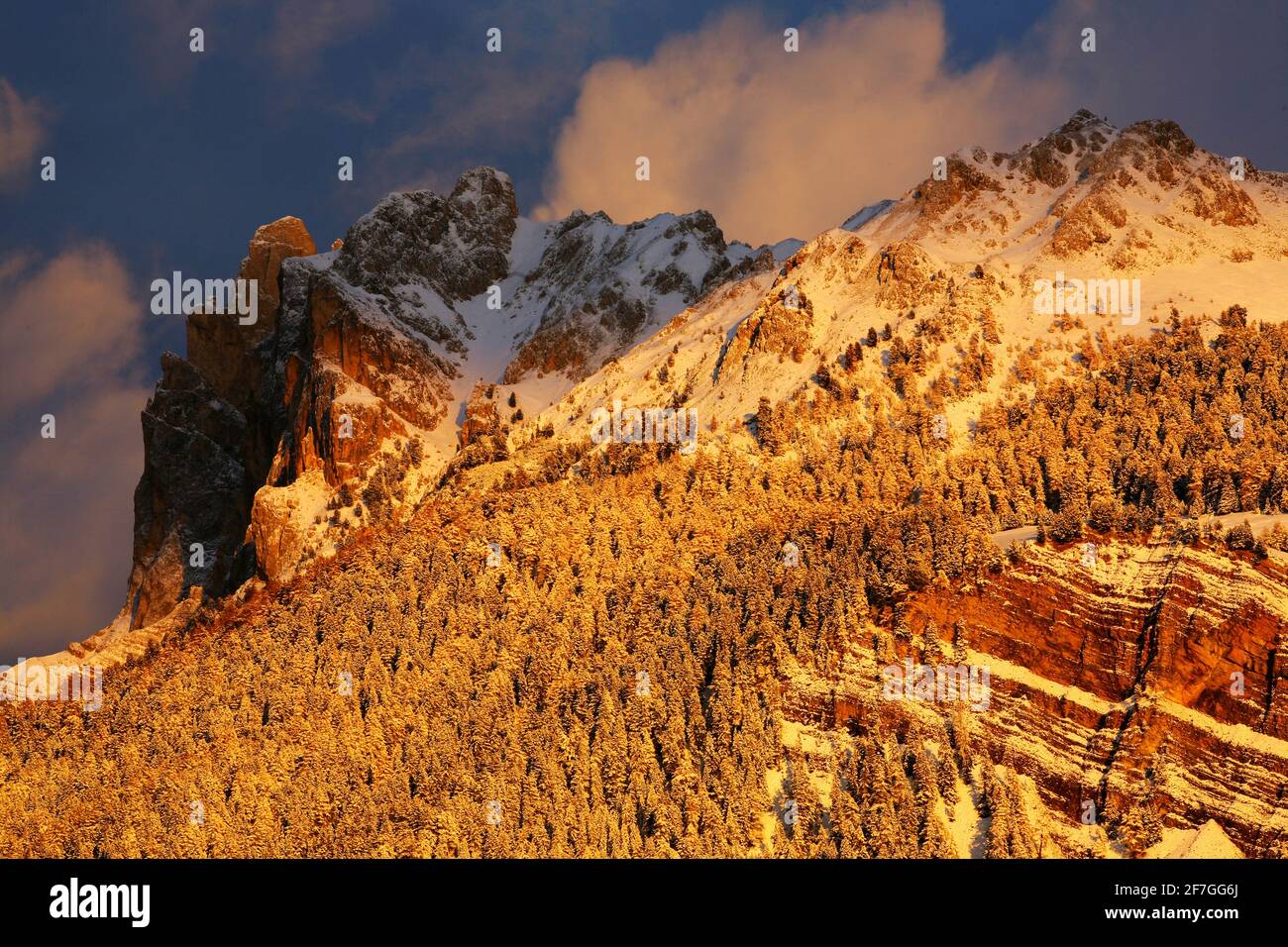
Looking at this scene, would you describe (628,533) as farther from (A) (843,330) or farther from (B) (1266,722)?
(B) (1266,722)

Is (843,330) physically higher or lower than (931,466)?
higher

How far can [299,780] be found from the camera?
12619cm

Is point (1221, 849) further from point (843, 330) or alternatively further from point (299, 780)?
point (843, 330)

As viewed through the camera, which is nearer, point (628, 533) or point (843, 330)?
point (628, 533)

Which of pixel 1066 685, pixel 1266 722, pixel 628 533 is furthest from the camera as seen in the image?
pixel 628 533

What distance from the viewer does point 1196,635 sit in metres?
120

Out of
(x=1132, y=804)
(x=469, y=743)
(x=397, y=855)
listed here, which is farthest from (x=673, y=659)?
(x=1132, y=804)

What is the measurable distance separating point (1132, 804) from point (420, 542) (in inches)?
3534
